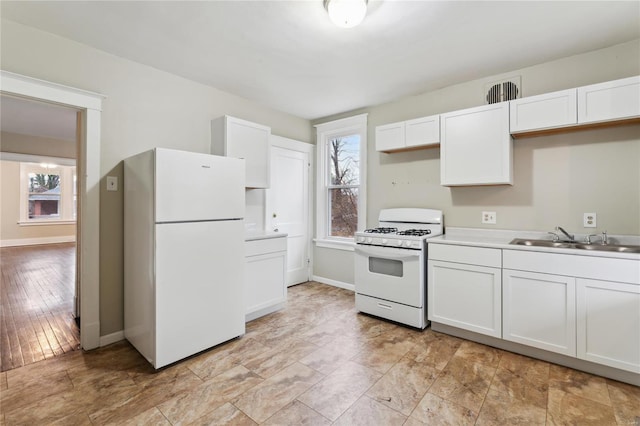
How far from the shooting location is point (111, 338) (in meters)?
2.59

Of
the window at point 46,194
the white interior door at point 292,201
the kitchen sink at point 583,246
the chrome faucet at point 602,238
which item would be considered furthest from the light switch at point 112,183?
the window at point 46,194

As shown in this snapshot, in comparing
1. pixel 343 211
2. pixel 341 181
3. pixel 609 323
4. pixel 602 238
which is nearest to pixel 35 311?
pixel 343 211

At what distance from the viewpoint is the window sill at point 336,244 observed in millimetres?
4113

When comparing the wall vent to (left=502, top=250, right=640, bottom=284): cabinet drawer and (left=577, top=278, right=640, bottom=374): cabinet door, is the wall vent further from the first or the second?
(left=577, top=278, right=640, bottom=374): cabinet door

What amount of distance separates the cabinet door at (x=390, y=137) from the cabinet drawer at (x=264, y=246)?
157 cm

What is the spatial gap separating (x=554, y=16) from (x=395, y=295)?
8.24 feet

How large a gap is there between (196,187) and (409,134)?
2.24m

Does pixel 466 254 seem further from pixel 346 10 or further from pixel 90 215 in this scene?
pixel 90 215

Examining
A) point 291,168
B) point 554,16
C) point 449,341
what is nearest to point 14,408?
point 449,341

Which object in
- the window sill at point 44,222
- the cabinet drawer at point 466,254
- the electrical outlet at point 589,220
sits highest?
the electrical outlet at point 589,220

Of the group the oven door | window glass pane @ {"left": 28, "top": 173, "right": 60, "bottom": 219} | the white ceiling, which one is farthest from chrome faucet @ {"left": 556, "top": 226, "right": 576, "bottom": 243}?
window glass pane @ {"left": 28, "top": 173, "right": 60, "bottom": 219}

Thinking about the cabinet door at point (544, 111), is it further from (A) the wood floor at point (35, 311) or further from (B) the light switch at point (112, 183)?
(A) the wood floor at point (35, 311)

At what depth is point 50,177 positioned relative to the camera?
8.31 meters

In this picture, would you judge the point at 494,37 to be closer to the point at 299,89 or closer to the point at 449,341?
the point at 299,89
